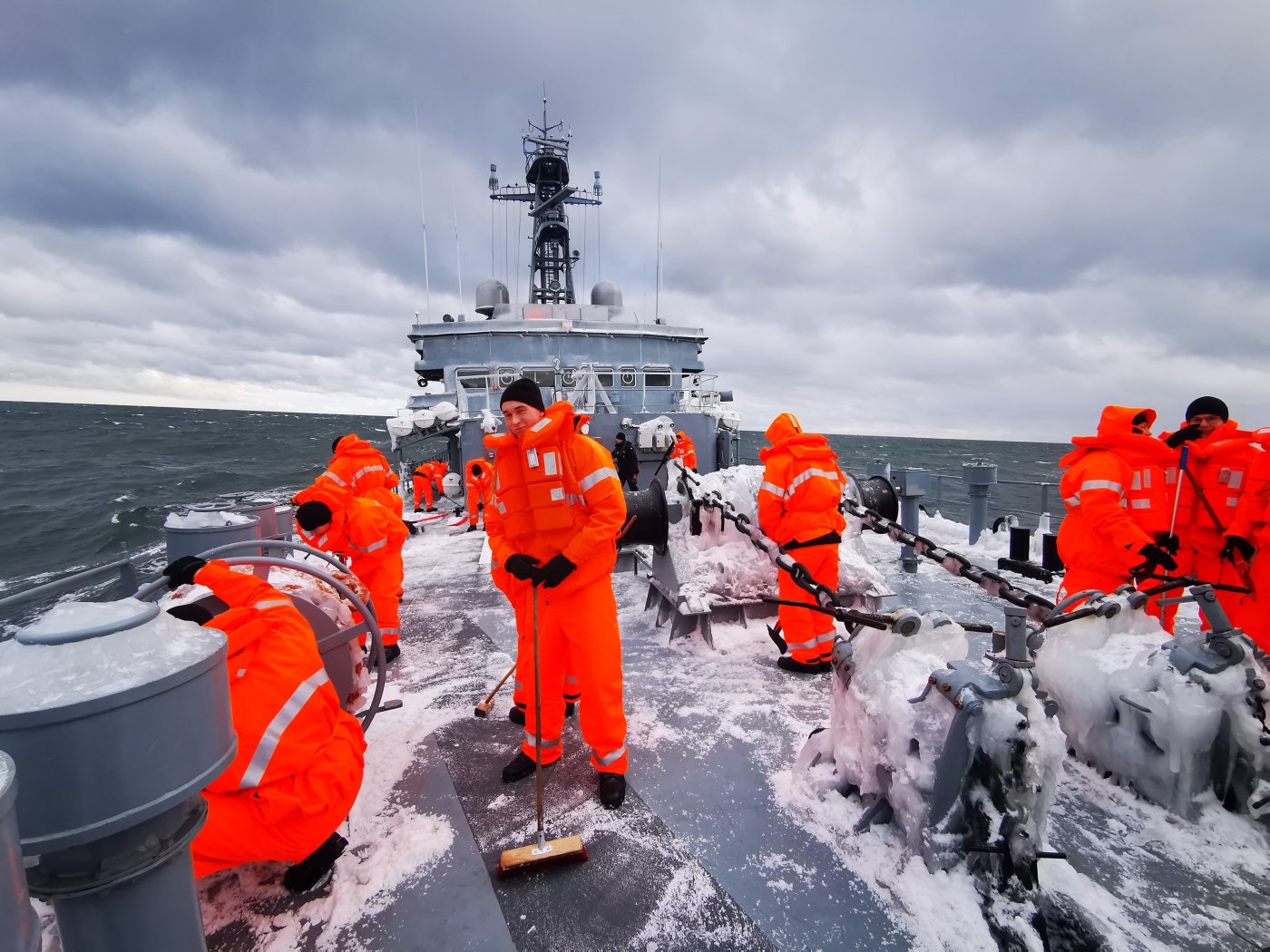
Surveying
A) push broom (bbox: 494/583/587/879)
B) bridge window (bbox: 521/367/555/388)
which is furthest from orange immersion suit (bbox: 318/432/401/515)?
bridge window (bbox: 521/367/555/388)

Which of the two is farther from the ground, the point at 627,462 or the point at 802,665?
the point at 627,462

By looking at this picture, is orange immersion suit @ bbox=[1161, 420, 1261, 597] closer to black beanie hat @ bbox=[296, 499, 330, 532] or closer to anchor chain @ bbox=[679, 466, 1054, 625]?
anchor chain @ bbox=[679, 466, 1054, 625]

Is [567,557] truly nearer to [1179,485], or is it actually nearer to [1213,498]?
[1179,485]

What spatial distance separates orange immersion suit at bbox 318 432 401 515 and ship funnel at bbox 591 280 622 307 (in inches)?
676

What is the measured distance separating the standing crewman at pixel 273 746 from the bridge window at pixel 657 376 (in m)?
14.8

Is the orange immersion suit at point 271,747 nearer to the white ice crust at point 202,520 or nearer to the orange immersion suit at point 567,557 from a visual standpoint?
the orange immersion suit at point 567,557

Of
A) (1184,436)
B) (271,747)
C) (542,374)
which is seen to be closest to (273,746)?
(271,747)

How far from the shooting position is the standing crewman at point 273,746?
1806 millimetres

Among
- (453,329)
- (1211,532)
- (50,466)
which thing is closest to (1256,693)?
(1211,532)

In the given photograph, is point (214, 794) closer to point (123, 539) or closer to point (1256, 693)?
point (1256, 693)

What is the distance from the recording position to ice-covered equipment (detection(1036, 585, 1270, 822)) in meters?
2.14

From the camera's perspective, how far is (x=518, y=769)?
2.75 meters

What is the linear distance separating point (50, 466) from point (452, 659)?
3387 cm

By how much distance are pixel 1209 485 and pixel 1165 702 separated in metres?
2.54
